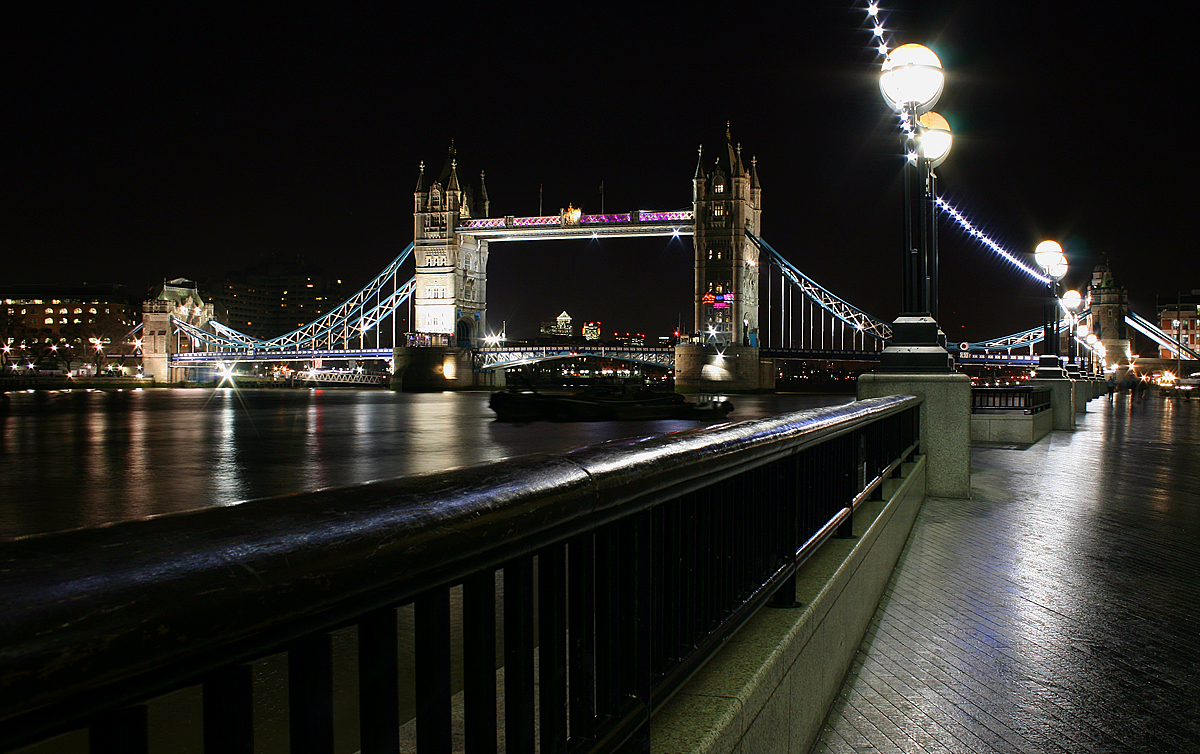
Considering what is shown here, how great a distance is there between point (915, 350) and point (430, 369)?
69073mm

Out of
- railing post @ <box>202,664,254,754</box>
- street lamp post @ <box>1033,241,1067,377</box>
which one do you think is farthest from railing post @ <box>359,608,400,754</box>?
street lamp post @ <box>1033,241,1067,377</box>

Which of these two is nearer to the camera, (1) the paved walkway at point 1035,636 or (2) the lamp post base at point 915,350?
(1) the paved walkway at point 1035,636

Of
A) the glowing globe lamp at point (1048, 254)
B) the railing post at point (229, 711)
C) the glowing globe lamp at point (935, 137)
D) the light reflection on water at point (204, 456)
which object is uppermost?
the glowing globe lamp at point (935, 137)

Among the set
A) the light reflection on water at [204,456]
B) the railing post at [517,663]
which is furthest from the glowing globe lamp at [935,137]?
the railing post at [517,663]

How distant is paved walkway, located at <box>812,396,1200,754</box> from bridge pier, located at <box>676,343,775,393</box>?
5937 centimetres

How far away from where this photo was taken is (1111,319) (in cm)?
7056

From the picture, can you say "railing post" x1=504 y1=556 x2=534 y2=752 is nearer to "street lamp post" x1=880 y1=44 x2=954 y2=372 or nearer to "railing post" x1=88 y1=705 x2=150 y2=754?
"railing post" x1=88 y1=705 x2=150 y2=754

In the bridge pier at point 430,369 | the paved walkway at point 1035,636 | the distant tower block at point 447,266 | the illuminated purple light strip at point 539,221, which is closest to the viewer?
the paved walkway at point 1035,636

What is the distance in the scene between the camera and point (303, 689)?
2.80 feet

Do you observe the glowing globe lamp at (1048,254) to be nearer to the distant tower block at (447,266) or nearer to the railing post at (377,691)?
the railing post at (377,691)

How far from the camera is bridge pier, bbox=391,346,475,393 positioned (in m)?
74.9

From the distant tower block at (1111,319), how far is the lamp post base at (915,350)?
2851 inches

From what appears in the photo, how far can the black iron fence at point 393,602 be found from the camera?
25.0 inches

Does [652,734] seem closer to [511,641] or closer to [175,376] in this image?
[511,641]
